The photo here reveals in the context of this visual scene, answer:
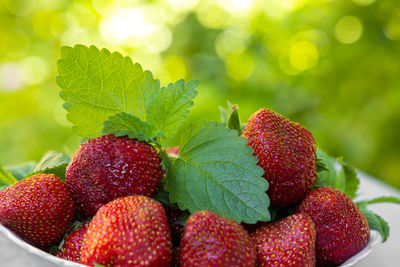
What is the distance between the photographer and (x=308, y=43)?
6.89 feet

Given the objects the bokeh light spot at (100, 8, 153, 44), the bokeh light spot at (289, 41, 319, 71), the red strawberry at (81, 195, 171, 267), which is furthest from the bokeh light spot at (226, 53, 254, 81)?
the red strawberry at (81, 195, 171, 267)

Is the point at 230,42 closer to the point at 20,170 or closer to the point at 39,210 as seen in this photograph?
the point at 20,170

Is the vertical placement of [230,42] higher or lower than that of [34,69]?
higher

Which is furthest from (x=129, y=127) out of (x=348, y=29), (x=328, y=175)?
(x=348, y=29)

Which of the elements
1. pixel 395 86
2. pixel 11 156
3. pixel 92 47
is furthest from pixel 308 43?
pixel 92 47

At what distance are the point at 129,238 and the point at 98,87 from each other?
26 centimetres

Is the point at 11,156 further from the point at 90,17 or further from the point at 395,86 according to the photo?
the point at 395,86

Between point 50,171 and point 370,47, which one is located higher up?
point 370,47

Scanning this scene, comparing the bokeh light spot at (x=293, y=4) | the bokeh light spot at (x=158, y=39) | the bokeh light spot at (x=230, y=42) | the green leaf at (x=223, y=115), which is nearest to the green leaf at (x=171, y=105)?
the green leaf at (x=223, y=115)

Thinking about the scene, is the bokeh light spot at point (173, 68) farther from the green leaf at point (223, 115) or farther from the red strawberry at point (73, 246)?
the red strawberry at point (73, 246)

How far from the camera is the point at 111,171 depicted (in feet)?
1.96

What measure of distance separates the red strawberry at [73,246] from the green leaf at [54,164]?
128mm

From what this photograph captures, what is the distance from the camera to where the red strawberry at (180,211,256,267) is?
492 millimetres

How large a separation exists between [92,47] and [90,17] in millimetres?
1995
